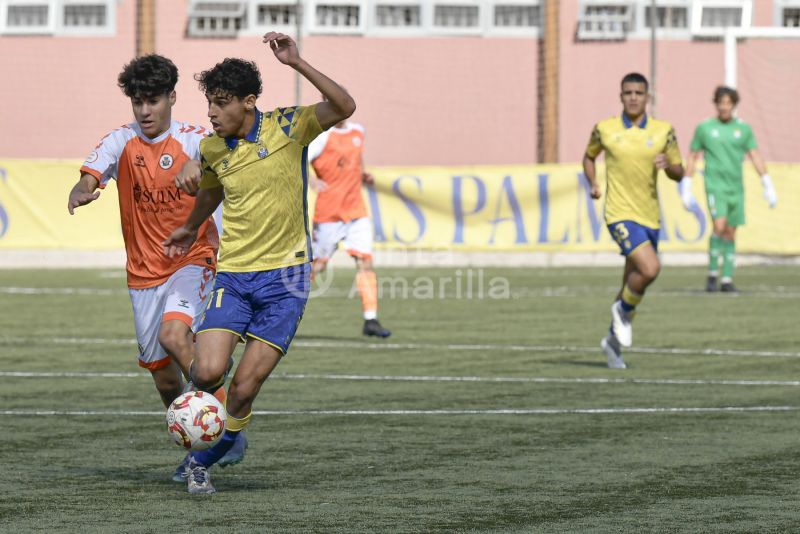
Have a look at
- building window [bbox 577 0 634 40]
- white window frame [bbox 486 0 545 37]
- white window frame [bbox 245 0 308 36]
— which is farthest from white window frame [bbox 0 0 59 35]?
building window [bbox 577 0 634 40]

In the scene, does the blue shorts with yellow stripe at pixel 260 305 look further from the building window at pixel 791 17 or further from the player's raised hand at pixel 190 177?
the building window at pixel 791 17

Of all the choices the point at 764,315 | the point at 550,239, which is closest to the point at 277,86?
the point at 550,239

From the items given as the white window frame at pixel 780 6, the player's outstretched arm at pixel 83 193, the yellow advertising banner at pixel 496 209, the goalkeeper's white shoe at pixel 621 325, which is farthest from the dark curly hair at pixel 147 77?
the white window frame at pixel 780 6

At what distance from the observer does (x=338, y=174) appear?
52.5ft

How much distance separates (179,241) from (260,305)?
1.95 feet

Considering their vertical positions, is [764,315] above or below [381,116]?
below

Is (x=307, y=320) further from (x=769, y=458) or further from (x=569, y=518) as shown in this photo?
(x=569, y=518)

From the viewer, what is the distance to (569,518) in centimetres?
673

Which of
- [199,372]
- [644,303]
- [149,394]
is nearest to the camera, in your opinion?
[199,372]

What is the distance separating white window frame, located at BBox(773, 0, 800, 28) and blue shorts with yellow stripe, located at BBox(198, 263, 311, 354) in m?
23.5

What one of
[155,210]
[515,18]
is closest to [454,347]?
[155,210]

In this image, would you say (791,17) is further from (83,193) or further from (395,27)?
(83,193)

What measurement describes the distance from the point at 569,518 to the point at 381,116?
2345 cm

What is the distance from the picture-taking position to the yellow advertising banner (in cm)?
2480
